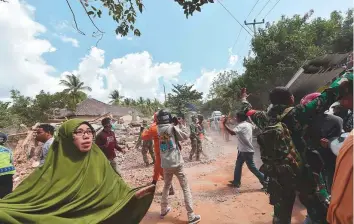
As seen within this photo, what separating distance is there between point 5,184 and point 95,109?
37737 millimetres

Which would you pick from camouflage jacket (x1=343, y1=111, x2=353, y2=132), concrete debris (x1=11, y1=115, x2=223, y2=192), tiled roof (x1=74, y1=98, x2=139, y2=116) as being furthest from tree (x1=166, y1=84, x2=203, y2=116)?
camouflage jacket (x1=343, y1=111, x2=353, y2=132)

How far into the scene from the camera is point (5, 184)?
13.5ft

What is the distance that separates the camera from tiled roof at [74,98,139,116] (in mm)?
39156

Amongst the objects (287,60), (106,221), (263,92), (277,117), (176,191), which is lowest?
(176,191)

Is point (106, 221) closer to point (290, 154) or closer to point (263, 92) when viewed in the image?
point (290, 154)

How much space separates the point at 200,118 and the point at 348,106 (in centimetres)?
831

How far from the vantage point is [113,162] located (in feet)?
18.7

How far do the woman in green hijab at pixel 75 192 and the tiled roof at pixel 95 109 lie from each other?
37.6 meters

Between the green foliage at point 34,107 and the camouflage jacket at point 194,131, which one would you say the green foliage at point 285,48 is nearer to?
the camouflage jacket at point 194,131

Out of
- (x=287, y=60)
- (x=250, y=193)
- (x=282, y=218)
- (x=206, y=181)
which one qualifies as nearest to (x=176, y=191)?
(x=206, y=181)

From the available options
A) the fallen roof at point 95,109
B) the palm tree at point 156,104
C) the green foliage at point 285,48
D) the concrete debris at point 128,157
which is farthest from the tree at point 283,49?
the palm tree at point 156,104

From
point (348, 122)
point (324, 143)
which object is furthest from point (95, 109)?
point (324, 143)

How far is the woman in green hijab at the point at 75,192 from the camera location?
2215 mm

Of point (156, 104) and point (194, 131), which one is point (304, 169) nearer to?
point (194, 131)
